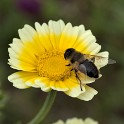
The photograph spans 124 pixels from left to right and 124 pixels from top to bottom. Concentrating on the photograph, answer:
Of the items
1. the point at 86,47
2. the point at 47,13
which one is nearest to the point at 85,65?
the point at 86,47

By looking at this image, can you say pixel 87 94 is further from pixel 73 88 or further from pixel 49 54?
pixel 49 54

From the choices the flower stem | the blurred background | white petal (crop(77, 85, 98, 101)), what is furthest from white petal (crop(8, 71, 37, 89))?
the blurred background

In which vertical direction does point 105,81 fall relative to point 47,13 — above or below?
below

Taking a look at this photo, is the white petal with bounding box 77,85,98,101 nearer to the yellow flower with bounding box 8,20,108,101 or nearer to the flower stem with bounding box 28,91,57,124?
the yellow flower with bounding box 8,20,108,101

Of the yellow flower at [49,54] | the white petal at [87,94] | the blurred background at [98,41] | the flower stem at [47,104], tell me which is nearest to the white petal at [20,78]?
the yellow flower at [49,54]

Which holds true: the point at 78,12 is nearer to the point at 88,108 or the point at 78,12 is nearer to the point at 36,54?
the point at 88,108

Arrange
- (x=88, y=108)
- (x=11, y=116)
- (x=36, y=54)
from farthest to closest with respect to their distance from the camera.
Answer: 1. (x=88, y=108)
2. (x=11, y=116)
3. (x=36, y=54)

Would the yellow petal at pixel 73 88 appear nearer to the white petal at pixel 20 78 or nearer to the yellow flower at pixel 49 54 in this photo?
the yellow flower at pixel 49 54
